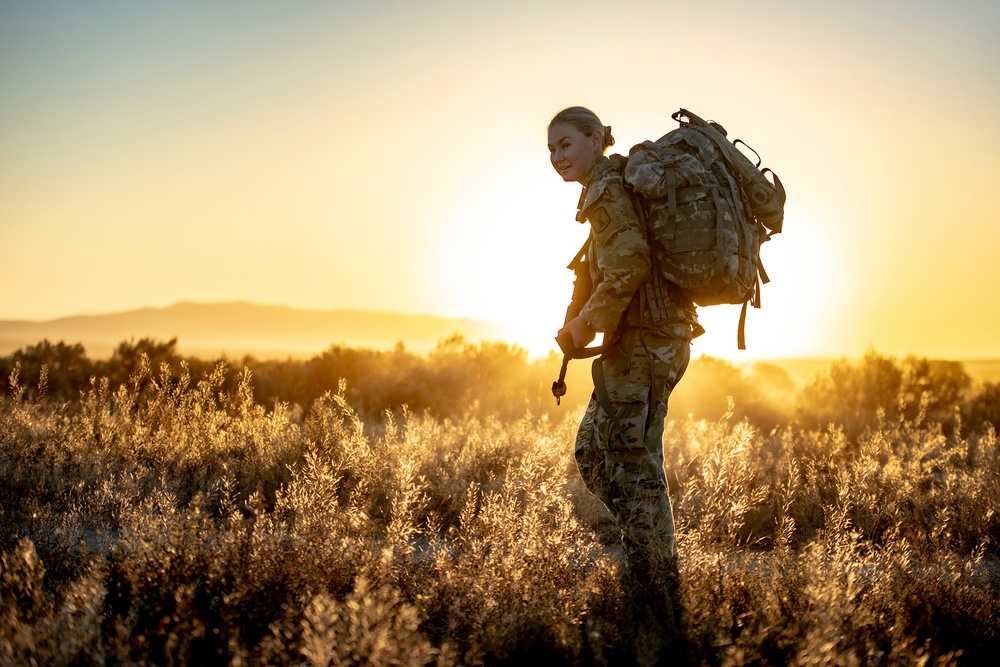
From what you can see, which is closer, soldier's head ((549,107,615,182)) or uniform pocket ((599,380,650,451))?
uniform pocket ((599,380,650,451))

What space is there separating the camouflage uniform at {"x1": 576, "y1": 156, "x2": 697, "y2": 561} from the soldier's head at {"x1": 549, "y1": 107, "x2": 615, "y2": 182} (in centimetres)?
10

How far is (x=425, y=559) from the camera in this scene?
3803 millimetres

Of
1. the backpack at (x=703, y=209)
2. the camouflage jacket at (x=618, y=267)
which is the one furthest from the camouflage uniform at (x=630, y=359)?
the backpack at (x=703, y=209)

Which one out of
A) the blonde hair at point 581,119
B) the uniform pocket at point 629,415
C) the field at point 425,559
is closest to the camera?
the field at point 425,559

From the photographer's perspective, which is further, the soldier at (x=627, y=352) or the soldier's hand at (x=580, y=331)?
the soldier's hand at (x=580, y=331)

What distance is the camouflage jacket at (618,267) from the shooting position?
10.3 ft

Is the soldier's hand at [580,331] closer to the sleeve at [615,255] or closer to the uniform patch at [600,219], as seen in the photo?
the sleeve at [615,255]

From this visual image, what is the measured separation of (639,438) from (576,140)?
4.77 ft

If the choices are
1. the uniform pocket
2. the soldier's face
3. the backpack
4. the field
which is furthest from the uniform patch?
the field

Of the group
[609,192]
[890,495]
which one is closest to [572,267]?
[609,192]

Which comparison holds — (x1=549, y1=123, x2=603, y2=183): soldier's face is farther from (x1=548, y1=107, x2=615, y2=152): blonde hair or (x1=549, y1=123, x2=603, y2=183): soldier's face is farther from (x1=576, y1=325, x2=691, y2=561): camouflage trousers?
(x1=576, y1=325, x2=691, y2=561): camouflage trousers

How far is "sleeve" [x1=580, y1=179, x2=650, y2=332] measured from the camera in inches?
123

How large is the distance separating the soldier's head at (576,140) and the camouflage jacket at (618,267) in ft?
0.30

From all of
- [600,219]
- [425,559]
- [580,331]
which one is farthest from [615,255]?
[425,559]
